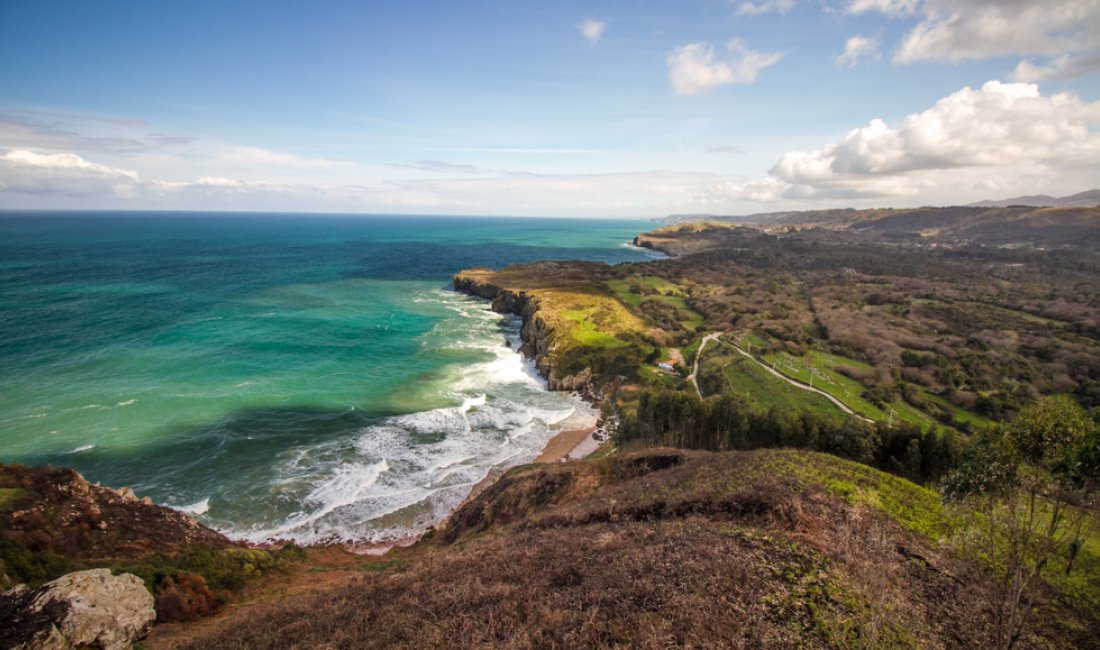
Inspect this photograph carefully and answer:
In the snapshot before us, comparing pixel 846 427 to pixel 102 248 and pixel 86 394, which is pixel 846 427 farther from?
pixel 102 248

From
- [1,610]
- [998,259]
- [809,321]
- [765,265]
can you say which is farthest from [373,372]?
[998,259]

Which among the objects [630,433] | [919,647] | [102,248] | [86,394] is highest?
[102,248]

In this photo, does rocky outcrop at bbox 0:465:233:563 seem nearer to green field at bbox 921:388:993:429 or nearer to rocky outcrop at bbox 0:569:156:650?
rocky outcrop at bbox 0:569:156:650

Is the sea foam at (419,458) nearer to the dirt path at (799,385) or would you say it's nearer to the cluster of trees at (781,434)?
the cluster of trees at (781,434)

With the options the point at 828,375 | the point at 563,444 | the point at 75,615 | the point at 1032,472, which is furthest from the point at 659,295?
the point at 75,615

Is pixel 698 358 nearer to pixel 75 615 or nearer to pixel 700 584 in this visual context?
pixel 700 584

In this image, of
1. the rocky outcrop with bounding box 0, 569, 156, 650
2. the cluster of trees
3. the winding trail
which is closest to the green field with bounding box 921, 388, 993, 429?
the winding trail
